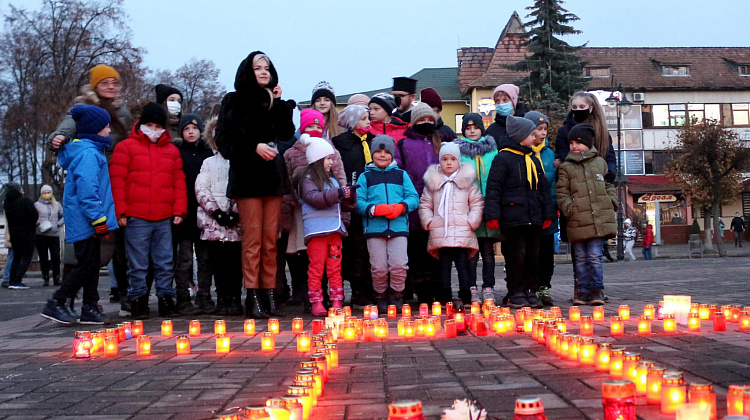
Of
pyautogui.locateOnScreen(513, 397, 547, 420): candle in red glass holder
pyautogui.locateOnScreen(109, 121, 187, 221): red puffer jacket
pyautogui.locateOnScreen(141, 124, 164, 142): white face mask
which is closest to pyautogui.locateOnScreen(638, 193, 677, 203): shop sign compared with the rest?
pyautogui.locateOnScreen(109, 121, 187, 221): red puffer jacket

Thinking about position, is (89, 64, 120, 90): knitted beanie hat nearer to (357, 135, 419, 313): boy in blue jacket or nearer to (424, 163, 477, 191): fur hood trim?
(357, 135, 419, 313): boy in blue jacket

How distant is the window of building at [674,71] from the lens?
49938 mm

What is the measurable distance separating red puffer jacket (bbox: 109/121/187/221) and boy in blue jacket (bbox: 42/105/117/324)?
0.29 metres

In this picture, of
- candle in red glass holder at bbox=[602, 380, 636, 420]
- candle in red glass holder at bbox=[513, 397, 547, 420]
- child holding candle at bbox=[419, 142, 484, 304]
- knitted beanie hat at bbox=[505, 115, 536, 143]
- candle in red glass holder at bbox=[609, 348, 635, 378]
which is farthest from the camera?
knitted beanie hat at bbox=[505, 115, 536, 143]

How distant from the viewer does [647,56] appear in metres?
51.2

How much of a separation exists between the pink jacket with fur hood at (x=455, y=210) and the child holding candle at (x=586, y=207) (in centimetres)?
95

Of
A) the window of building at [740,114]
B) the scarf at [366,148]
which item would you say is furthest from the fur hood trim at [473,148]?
the window of building at [740,114]

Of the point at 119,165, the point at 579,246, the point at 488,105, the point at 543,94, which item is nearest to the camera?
the point at 119,165

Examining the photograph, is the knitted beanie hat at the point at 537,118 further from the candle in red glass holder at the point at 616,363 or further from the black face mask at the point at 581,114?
the candle in red glass holder at the point at 616,363

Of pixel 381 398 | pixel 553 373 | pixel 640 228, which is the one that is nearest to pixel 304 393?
pixel 381 398

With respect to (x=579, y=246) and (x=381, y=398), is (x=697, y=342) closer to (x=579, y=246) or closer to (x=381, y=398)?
(x=381, y=398)

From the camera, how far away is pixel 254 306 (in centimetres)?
741

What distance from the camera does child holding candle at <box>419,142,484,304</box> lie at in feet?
25.7

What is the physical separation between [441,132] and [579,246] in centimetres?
192
